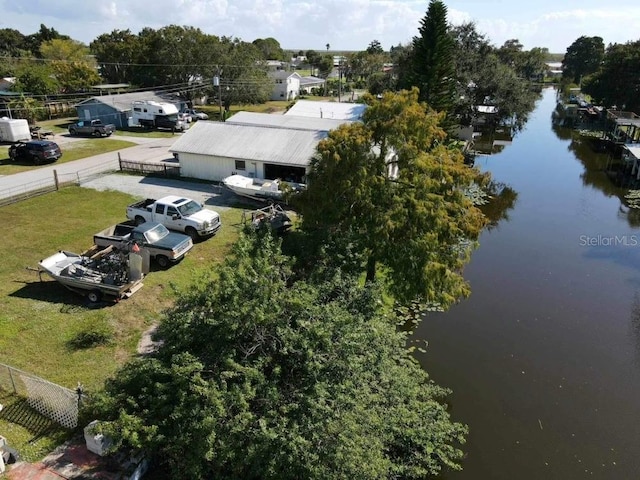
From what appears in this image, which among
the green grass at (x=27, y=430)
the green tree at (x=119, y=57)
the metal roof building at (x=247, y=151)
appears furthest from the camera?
the green tree at (x=119, y=57)

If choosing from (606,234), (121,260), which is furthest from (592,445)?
(606,234)

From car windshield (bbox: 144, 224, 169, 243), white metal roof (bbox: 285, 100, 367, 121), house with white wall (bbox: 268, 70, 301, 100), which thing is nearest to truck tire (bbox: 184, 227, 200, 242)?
car windshield (bbox: 144, 224, 169, 243)

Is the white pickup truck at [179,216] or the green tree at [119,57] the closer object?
the white pickup truck at [179,216]

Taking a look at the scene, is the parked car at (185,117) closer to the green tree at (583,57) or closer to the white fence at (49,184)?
the white fence at (49,184)

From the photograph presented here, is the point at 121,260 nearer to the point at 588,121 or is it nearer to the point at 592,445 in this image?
the point at 592,445

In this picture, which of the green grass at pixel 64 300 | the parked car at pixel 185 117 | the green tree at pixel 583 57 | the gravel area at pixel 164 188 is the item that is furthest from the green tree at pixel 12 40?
the green tree at pixel 583 57

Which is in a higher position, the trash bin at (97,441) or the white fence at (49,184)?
the white fence at (49,184)

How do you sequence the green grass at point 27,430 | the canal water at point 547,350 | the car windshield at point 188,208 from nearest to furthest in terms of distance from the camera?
1. the green grass at point 27,430
2. the canal water at point 547,350
3. the car windshield at point 188,208

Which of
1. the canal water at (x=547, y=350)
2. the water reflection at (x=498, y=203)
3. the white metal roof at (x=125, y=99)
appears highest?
the white metal roof at (x=125, y=99)
